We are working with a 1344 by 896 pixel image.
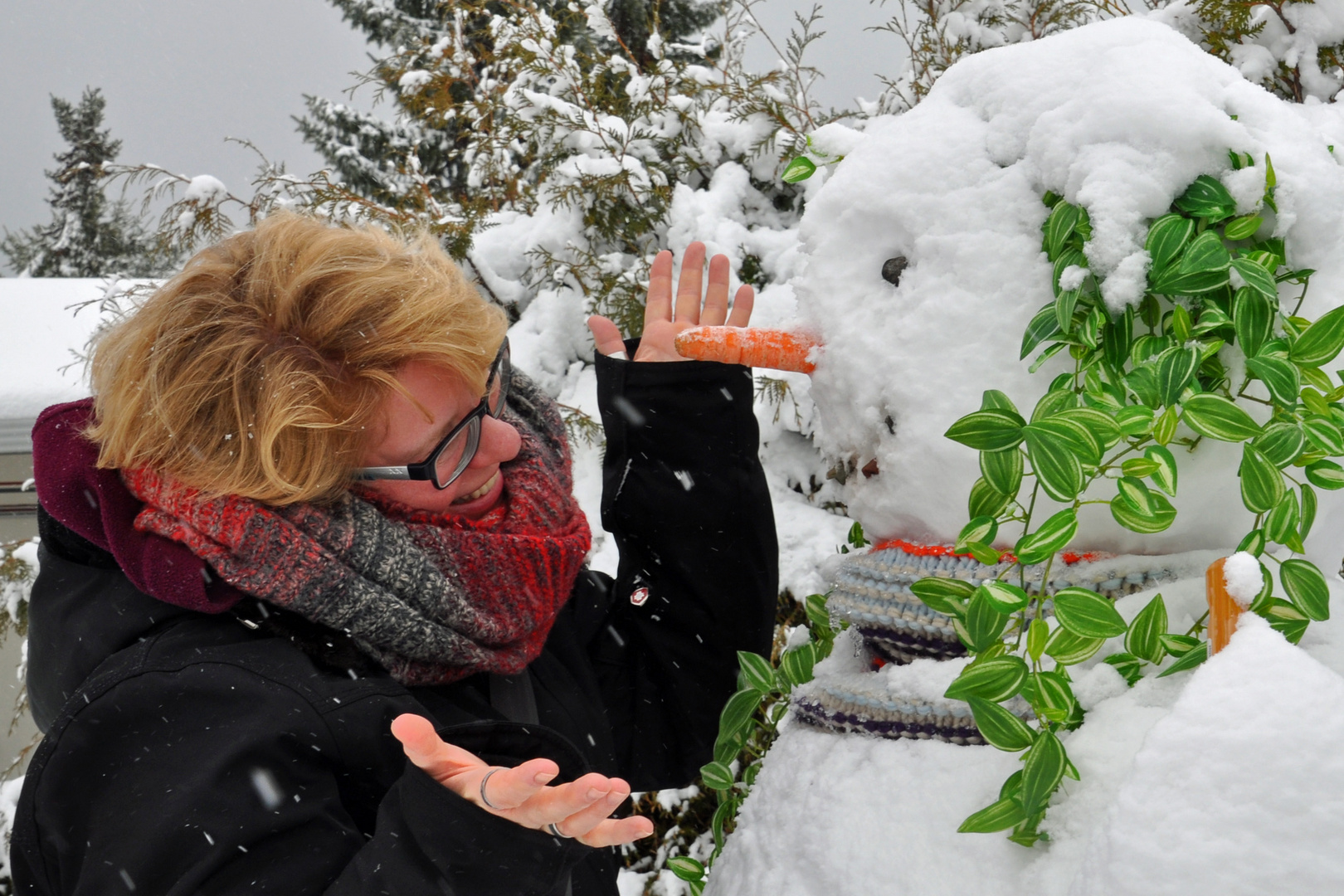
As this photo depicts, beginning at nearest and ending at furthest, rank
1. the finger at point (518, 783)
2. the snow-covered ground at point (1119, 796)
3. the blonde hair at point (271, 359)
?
the snow-covered ground at point (1119, 796), the finger at point (518, 783), the blonde hair at point (271, 359)

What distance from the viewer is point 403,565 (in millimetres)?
1166

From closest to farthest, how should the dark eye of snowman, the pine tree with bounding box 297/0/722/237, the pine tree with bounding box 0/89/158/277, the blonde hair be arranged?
the dark eye of snowman
the blonde hair
the pine tree with bounding box 297/0/722/237
the pine tree with bounding box 0/89/158/277

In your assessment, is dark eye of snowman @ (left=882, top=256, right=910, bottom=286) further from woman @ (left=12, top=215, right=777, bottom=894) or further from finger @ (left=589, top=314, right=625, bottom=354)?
finger @ (left=589, top=314, right=625, bottom=354)

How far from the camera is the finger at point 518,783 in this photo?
2.64ft

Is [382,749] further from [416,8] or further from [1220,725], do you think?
[416,8]

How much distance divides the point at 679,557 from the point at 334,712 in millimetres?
673

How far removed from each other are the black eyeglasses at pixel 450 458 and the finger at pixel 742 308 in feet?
1.37

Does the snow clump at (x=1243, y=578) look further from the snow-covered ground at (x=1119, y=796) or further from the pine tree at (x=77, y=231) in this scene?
the pine tree at (x=77, y=231)

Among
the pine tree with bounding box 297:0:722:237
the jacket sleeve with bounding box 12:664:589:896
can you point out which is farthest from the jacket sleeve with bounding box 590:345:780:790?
the pine tree with bounding box 297:0:722:237

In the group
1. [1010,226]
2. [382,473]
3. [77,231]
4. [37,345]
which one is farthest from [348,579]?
[77,231]

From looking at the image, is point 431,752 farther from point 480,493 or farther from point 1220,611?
point 1220,611

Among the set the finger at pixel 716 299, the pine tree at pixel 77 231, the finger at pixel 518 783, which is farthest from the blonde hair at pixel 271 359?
the pine tree at pixel 77 231

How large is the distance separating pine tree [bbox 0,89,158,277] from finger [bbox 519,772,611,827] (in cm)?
1251

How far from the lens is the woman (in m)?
0.92
